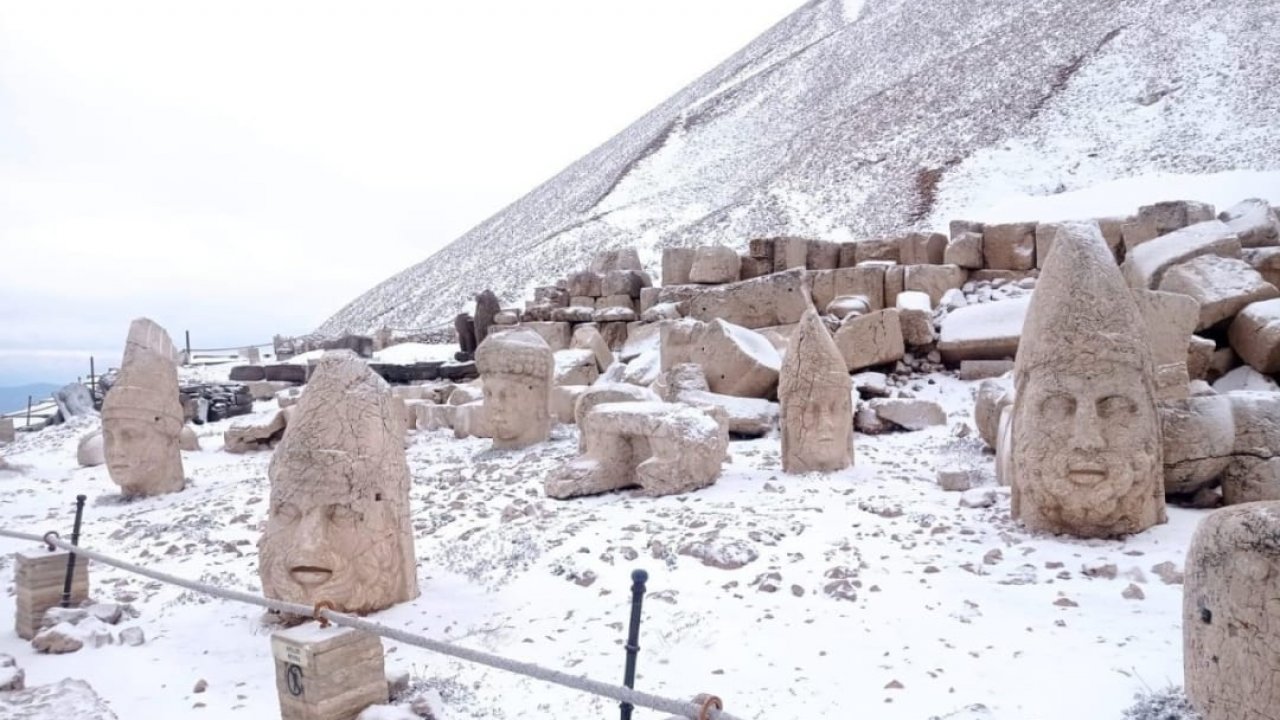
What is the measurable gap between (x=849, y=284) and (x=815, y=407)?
7792 millimetres

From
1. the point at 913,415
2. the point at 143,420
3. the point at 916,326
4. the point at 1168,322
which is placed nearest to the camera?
the point at 1168,322

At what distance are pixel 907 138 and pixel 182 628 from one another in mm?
32298

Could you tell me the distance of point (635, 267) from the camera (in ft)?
63.3

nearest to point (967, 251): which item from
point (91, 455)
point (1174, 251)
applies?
point (1174, 251)

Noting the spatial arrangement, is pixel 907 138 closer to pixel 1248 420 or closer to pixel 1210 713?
pixel 1248 420

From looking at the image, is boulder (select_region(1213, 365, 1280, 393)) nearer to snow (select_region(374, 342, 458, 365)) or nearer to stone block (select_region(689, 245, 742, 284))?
stone block (select_region(689, 245, 742, 284))

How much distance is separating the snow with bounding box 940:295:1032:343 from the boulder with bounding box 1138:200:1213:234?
3.60 metres

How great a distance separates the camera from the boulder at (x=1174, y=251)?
9.88m

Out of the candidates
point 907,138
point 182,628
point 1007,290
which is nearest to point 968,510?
point 182,628

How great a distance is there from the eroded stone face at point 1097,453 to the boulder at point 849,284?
914cm

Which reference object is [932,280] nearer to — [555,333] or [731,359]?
[731,359]

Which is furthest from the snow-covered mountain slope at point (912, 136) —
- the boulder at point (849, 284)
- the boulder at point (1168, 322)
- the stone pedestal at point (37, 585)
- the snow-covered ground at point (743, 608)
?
the stone pedestal at point (37, 585)

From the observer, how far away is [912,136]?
106 feet

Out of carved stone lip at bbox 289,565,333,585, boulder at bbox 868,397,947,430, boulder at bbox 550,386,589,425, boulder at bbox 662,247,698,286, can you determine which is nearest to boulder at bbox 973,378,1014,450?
boulder at bbox 868,397,947,430
